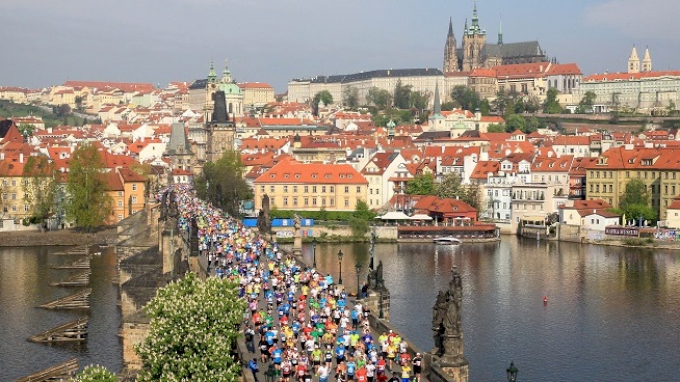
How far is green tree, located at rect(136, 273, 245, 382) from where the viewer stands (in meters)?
20.6


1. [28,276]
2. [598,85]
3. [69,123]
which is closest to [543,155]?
[28,276]

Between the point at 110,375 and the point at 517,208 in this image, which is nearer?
the point at 110,375

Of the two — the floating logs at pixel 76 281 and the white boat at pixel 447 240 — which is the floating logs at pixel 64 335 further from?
the white boat at pixel 447 240

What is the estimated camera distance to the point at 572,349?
3419cm

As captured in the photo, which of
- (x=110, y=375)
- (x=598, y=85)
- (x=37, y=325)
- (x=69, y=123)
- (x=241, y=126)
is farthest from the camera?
(x=69, y=123)

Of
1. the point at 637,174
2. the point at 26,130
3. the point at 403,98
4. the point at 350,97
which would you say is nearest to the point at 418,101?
the point at 403,98

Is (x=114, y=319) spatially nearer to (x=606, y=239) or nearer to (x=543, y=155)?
(x=606, y=239)

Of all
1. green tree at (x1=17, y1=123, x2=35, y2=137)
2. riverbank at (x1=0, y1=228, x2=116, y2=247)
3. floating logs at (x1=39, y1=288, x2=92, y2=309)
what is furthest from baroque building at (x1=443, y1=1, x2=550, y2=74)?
floating logs at (x1=39, y1=288, x2=92, y2=309)

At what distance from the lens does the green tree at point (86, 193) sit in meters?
63.8

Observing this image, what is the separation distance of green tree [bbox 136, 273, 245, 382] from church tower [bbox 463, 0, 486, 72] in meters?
169

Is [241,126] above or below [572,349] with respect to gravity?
above

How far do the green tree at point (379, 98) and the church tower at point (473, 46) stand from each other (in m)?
22.2

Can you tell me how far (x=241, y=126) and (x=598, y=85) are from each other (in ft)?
171

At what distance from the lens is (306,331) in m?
24.6
